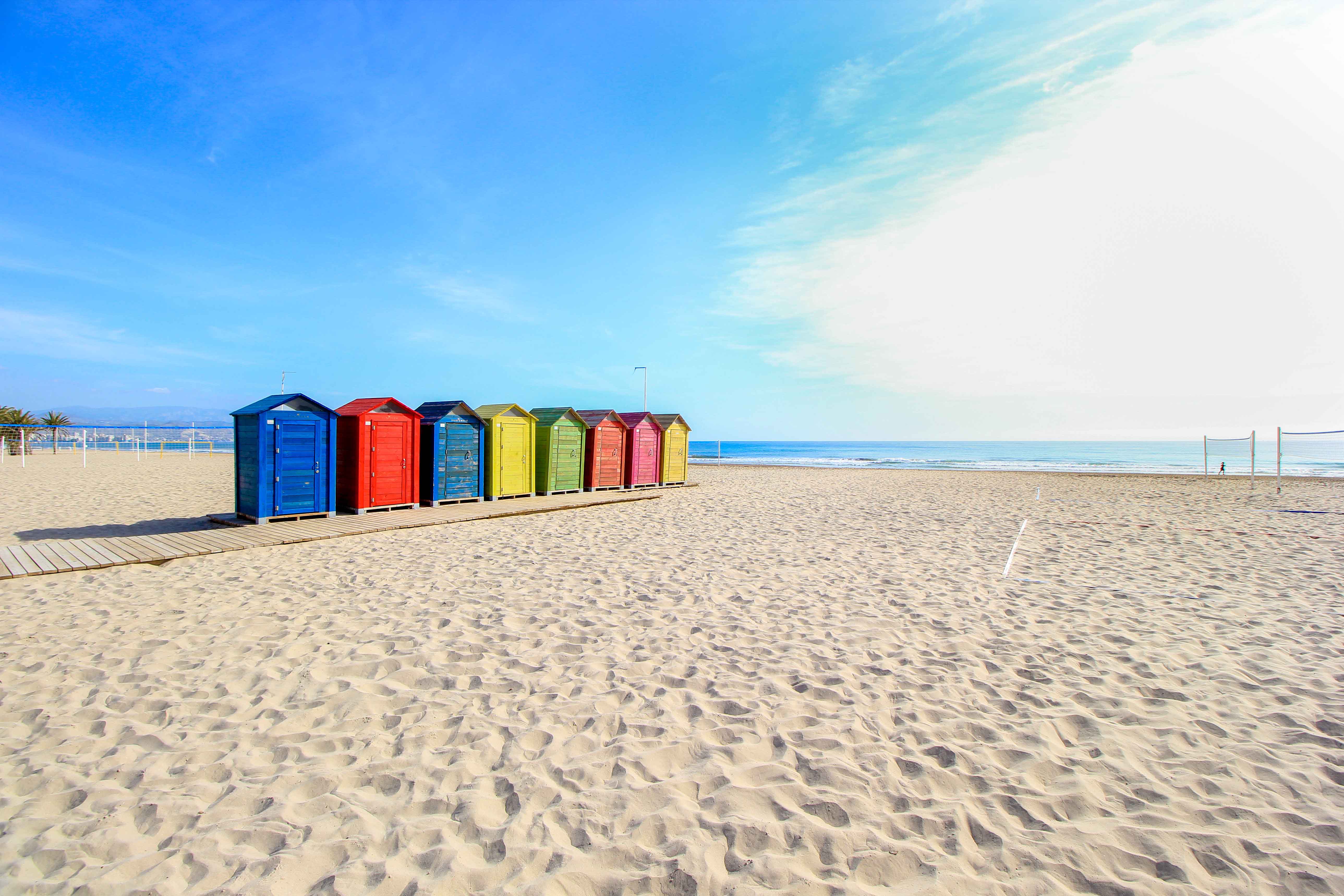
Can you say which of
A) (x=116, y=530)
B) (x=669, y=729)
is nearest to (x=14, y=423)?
(x=116, y=530)

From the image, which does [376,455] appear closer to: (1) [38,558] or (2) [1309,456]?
(1) [38,558]

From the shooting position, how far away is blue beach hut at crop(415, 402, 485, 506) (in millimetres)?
11148

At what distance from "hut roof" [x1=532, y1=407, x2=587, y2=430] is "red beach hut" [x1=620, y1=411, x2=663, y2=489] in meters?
1.89

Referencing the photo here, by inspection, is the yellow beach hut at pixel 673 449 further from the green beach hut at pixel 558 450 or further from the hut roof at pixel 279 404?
the hut roof at pixel 279 404

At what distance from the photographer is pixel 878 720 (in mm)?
3281

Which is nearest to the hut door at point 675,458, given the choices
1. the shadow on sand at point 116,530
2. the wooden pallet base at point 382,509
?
the wooden pallet base at point 382,509

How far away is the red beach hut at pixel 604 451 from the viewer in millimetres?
14531

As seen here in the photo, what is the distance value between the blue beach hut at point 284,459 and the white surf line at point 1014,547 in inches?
369

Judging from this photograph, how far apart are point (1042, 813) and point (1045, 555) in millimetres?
6107

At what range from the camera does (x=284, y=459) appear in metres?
8.99

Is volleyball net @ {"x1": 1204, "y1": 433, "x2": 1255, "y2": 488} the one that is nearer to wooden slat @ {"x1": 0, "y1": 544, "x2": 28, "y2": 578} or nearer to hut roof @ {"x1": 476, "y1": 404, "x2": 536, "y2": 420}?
hut roof @ {"x1": 476, "y1": 404, "x2": 536, "y2": 420}

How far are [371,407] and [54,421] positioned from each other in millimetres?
32412

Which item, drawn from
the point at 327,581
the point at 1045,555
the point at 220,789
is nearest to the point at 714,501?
the point at 1045,555

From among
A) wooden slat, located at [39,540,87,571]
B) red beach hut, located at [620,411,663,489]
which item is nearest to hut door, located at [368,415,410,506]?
wooden slat, located at [39,540,87,571]
